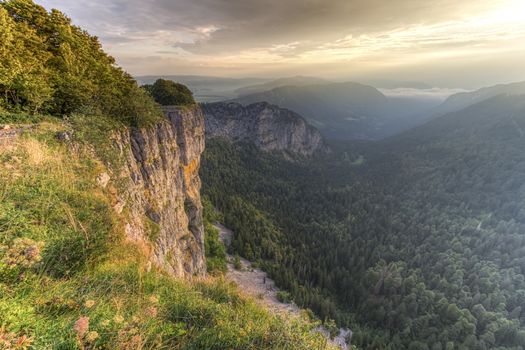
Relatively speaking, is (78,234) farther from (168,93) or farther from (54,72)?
(168,93)

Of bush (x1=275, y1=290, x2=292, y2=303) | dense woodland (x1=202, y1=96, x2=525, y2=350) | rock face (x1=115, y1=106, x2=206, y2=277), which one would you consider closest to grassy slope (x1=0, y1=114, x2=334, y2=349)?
rock face (x1=115, y1=106, x2=206, y2=277)

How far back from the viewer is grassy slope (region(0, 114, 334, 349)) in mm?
4793

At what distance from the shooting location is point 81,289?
20.4ft

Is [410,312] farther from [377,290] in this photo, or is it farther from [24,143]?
[24,143]

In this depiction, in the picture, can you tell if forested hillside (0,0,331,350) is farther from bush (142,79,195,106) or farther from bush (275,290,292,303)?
bush (275,290,292,303)

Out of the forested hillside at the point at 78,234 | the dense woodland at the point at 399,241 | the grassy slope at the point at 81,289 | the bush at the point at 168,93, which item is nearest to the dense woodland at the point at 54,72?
the forested hillside at the point at 78,234

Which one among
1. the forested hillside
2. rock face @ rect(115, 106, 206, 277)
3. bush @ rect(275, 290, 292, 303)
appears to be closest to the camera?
the forested hillside

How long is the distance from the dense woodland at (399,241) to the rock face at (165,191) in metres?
41.3

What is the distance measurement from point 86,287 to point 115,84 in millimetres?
24666

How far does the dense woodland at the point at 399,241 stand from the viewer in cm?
6594

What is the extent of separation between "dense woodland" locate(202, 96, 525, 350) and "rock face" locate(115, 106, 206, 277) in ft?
136

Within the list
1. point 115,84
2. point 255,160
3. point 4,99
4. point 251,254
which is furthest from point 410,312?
point 255,160

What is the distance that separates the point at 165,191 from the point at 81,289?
26648mm

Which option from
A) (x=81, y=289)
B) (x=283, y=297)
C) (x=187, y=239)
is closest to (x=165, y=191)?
Result: (x=187, y=239)
